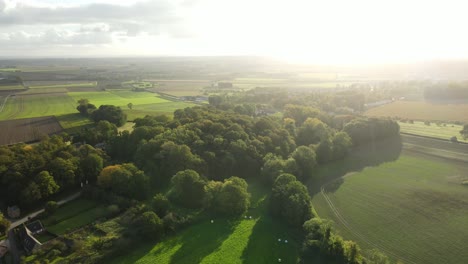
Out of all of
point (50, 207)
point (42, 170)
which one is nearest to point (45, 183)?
point (42, 170)

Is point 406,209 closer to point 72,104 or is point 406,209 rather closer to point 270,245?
point 270,245

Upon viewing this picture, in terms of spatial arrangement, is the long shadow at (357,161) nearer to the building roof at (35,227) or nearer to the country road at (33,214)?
the country road at (33,214)

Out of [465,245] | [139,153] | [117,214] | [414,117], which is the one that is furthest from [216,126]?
[414,117]

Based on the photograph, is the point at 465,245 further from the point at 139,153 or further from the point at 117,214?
the point at 139,153

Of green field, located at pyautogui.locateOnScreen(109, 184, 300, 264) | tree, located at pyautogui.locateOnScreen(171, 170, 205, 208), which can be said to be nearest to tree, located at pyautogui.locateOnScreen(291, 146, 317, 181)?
green field, located at pyautogui.locateOnScreen(109, 184, 300, 264)

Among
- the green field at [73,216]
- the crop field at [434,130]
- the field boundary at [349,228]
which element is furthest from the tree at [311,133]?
the green field at [73,216]
